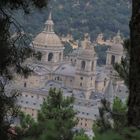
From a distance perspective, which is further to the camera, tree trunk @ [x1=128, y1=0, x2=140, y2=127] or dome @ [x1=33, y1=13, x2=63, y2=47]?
dome @ [x1=33, y1=13, x2=63, y2=47]

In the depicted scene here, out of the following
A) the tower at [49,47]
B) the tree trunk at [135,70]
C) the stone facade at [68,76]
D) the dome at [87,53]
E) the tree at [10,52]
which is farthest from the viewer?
the tower at [49,47]

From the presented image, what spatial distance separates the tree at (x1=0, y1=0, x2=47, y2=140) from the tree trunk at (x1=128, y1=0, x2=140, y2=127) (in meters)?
2.22

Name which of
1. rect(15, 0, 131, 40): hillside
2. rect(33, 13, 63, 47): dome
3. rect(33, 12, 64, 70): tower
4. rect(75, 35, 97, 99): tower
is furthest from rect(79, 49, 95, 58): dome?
rect(15, 0, 131, 40): hillside

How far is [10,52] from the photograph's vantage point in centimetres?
514

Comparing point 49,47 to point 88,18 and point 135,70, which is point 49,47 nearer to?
point 88,18

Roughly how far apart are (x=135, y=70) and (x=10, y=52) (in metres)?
2.52

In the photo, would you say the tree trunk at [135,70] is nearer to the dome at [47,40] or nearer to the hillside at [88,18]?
the dome at [47,40]

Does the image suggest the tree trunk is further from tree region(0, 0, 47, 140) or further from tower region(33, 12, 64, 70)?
tower region(33, 12, 64, 70)

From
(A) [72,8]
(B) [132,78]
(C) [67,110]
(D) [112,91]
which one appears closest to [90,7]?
(A) [72,8]

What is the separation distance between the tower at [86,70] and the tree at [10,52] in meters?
35.6

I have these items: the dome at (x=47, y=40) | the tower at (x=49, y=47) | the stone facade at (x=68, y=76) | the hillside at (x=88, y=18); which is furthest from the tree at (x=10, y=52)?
the hillside at (x=88, y=18)

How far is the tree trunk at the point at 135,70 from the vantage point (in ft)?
8.91

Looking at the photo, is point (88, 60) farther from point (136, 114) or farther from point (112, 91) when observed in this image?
point (136, 114)

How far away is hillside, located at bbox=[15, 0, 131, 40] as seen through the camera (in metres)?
62.5
